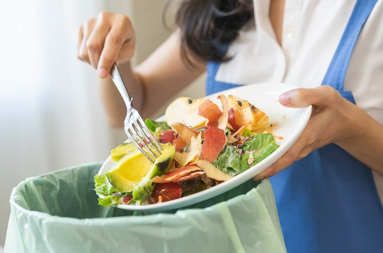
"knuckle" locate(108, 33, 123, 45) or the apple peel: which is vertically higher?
"knuckle" locate(108, 33, 123, 45)

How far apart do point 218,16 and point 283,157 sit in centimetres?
50

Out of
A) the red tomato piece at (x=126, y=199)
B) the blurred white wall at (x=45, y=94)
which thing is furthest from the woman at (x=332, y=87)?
the blurred white wall at (x=45, y=94)

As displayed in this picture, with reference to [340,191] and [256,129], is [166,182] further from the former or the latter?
[340,191]

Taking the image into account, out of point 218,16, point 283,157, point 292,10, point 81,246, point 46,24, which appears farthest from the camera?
point 46,24

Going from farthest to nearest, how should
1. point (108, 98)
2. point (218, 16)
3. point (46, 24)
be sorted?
1. point (46, 24)
2. point (108, 98)
3. point (218, 16)

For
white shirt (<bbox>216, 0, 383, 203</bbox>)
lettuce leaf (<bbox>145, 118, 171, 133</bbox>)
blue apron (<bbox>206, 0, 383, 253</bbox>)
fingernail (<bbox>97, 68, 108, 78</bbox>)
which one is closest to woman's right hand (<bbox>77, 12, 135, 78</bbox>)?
fingernail (<bbox>97, 68, 108, 78</bbox>)

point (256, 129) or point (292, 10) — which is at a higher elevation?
point (292, 10)

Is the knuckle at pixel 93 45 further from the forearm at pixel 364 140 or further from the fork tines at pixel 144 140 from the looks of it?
the forearm at pixel 364 140

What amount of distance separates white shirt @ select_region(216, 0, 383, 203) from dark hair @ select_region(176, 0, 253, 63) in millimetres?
20

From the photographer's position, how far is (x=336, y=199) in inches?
28.4

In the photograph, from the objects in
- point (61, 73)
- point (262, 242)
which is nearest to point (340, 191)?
point (262, 242)

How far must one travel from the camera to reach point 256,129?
0.58 metres

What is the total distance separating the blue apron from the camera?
0.71 meters

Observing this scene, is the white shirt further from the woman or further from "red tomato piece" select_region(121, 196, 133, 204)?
"red tomato piece" select_region(121, 196, 133, 204)
